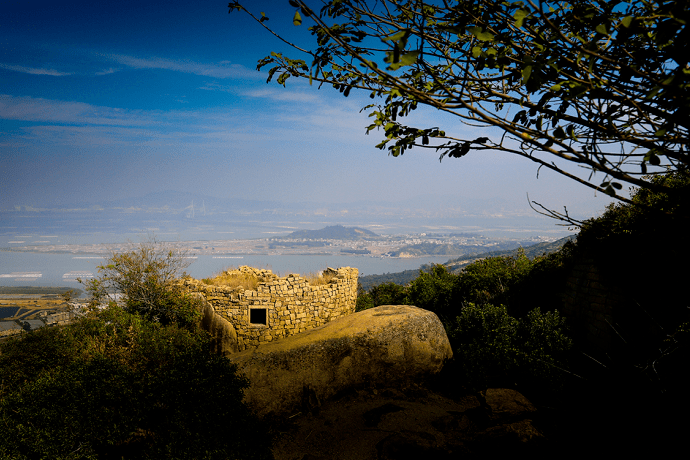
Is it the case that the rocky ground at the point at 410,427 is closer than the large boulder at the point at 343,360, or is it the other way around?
the rocky ground at the point at 410,427

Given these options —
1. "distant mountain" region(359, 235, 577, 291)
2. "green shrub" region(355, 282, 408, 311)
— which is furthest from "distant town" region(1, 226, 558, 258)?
"green shrub" region(355, 282, 408, 311)

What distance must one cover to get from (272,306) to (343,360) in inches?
175

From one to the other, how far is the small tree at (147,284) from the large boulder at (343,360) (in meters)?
5.22

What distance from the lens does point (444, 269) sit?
24.8 meters

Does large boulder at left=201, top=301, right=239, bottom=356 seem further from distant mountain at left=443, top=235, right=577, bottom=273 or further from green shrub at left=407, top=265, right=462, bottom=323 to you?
distant mountain at left=443, top=235, right=577, bottom=273

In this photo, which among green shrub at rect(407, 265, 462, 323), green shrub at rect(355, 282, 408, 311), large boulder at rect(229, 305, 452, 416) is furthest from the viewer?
green shrub at rect(355, 282, 408, 311)

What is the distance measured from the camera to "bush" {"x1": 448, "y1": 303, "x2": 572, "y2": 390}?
1079 cm

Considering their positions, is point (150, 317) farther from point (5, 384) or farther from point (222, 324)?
point (5, 384)

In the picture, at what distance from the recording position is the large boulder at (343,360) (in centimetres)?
1114

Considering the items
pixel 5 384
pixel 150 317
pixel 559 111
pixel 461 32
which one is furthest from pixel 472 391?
pixel 5 384

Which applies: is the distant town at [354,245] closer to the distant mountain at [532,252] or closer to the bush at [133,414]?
the distant mountain at [532,252]

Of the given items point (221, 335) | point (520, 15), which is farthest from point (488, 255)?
point (520, 15)

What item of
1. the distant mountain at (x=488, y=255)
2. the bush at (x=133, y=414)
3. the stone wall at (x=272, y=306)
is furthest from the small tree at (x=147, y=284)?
the distant mountain at (x=488, y=255)

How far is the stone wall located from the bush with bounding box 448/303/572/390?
21.0ft
